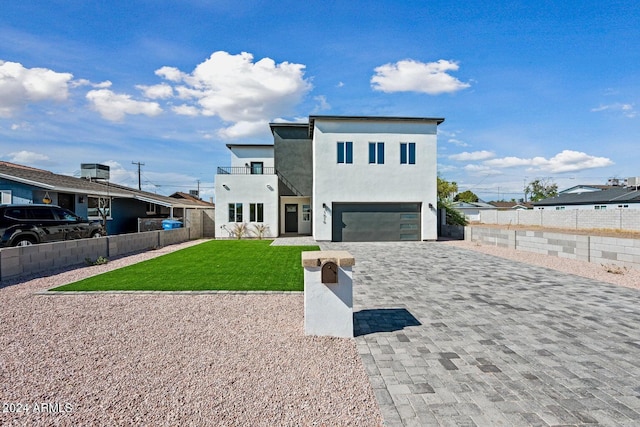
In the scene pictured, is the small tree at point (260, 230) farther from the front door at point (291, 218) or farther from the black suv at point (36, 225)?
the black suv at point (36, 225)

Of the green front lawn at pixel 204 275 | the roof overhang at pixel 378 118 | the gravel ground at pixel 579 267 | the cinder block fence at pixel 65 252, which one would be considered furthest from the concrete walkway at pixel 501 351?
the roof overhang at pixel 378 118

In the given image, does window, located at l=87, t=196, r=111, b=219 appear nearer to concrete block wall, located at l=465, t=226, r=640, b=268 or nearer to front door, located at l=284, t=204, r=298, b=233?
front door, located at l=284, t=204, r=298, b=233

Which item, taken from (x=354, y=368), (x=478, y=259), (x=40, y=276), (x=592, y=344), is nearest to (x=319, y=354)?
(x=354, y=368)

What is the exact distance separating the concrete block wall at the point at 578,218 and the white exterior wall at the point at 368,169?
16696 millimetres

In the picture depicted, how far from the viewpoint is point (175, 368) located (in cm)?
347

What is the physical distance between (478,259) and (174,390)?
11303 millimetres

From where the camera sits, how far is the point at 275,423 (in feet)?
8.39

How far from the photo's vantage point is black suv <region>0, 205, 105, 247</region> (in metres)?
10.0

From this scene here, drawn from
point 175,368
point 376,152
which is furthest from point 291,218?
point 175,368

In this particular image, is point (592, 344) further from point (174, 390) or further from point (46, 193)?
point (46, 193)

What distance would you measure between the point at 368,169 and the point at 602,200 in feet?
102

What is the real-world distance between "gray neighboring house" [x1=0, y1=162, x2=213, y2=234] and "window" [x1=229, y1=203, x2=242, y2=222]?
285 centimetres

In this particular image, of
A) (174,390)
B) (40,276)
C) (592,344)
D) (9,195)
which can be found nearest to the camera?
(174,390)

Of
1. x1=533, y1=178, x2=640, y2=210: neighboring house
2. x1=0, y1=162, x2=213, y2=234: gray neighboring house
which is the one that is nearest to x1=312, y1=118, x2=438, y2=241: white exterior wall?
x1=0, y1=162, x2=213, y2=234: gray neighboring house
